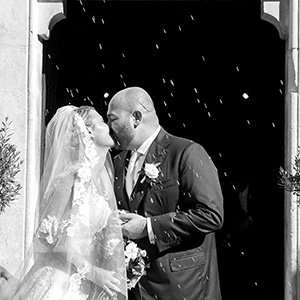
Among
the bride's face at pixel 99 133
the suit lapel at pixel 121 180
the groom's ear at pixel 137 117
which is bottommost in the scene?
the suit lapel at pixel 121 180

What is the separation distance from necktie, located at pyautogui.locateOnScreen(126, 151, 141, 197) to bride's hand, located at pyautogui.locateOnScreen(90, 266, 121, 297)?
511 millimetres

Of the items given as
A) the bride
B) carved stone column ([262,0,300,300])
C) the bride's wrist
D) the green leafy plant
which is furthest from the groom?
carved stone column ([262,0,300,300])

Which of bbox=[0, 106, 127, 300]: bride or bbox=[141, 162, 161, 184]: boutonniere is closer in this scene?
bbox=[0, 106, 127, 300]: bride

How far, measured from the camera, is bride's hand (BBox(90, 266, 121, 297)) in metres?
5.64

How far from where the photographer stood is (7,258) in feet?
25.5

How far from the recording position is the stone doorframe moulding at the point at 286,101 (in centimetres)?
773

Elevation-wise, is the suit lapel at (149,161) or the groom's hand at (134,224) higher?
the suit lapel at (149,161)

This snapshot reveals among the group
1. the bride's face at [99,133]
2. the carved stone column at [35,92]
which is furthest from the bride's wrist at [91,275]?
the carved stone column at [35,92]

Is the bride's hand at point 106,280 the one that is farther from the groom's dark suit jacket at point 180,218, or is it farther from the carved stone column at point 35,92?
the carved stone column at point 35,92

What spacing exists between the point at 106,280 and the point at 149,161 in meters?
0.75

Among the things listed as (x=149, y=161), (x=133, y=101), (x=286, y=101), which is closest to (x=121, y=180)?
(x=149, y=161)

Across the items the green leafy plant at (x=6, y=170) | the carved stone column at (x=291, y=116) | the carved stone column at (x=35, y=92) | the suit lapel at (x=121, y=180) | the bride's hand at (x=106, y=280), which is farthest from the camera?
the carved stone column at (x=35, y=92)

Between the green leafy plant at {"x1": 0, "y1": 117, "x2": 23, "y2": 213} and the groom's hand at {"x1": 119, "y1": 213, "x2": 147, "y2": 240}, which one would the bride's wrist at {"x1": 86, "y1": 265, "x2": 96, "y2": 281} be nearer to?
the groom's hand at {"x1": 119, "y1": 213, "x2": 147, "y2": 240}

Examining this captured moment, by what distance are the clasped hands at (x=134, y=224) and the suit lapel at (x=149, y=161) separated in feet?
0.50
